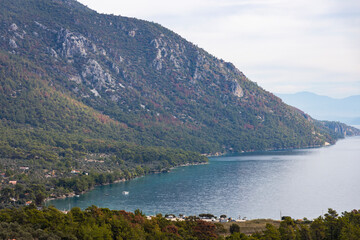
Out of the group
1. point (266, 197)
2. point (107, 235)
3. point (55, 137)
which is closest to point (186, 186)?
point (266, 197)

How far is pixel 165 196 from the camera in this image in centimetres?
12925

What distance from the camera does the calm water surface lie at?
113 meters

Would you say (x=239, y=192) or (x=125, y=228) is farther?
(x=239, y=192)

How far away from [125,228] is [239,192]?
74.2 m

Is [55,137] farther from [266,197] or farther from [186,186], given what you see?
[266,197]

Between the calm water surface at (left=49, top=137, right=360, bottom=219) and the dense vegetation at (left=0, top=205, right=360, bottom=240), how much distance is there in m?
32.5

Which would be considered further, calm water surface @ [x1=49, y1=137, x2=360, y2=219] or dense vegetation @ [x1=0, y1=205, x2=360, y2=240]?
calm water surface @ [x1=49, y1=137, x2=360, y2=219]

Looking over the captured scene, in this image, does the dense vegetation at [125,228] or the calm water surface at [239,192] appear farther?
the calm water surface at [239,192]

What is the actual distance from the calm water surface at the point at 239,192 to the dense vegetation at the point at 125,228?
3246 cm

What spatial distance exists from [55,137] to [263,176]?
88.9m

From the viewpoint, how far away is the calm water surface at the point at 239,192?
372 ft

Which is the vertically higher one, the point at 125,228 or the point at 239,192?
the point at 125,228

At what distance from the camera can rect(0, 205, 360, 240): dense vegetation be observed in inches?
2443

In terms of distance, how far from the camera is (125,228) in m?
66.8
